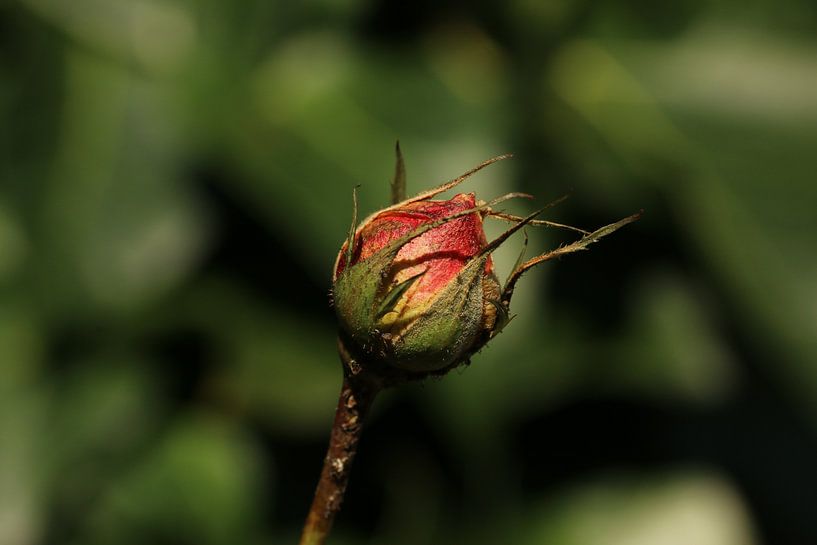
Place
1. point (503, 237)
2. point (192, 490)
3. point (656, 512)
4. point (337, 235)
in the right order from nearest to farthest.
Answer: point (503, 237) < point (337, 235) < point (192, 490) < point (656, 512)

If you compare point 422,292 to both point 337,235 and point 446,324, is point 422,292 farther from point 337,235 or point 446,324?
point 337,235

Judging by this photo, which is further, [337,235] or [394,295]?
[337,235]

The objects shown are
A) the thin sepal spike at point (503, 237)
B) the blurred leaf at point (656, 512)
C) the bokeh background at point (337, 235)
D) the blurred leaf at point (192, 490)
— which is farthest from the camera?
the blurred leaf at point (656, 512)

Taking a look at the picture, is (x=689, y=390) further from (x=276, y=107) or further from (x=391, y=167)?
(x=276, y=107)

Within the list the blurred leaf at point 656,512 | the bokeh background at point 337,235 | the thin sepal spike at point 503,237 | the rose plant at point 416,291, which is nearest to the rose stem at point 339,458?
the rose plant at point 416,291

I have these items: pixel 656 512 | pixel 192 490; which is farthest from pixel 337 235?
pixel 656 512

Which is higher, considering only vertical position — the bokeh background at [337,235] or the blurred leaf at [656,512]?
the bokeh background at [337,235]

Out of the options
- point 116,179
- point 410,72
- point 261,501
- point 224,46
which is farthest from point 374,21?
point 261,501

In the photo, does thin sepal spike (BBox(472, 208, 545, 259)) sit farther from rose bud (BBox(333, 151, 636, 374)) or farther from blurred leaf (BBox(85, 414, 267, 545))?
blurred leaf (BBox(85, 414, 267, 545))

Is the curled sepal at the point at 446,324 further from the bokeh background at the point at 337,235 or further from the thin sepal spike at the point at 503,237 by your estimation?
the bokeh background at the point at 337,235
